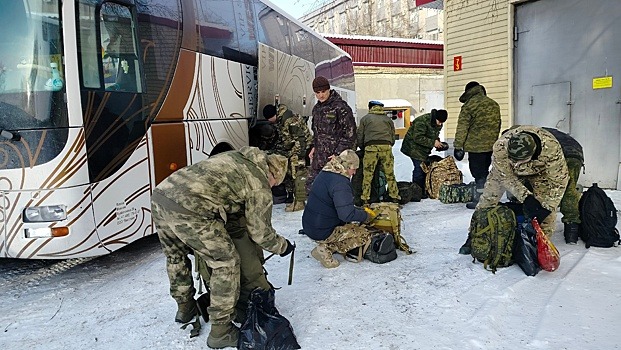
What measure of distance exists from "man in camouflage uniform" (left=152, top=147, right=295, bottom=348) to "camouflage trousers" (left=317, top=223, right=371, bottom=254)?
1.46 m

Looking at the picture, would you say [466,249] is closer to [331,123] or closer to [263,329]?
[331,123]

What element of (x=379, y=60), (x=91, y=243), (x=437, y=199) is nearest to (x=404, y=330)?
(x=91, y=243)

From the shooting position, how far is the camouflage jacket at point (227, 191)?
10.2 ft

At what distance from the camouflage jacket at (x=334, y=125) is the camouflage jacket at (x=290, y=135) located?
0.88 meters

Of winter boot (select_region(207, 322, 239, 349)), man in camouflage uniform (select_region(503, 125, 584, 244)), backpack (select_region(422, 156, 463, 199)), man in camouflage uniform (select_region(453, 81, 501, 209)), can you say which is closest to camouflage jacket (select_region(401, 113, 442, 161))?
backpack (select_region(422, 156, 463, 199))

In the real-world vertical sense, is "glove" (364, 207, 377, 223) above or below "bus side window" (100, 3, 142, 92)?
below

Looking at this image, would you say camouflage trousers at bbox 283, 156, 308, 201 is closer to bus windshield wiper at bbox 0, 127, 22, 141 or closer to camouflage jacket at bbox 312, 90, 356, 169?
camouflage jacket at bbox 312, 90, 356, 169

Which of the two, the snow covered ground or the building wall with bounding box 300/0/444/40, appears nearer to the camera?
the snow covered ground

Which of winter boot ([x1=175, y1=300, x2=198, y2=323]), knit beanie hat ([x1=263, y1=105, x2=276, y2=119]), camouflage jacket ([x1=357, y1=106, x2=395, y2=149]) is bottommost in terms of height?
winter boot ([x1=175, y1=300, x2=198, y2=323])

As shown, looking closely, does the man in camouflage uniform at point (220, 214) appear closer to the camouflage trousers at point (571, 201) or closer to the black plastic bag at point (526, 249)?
the black plastic bag at point (526, 249)

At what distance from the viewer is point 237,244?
3443 mm

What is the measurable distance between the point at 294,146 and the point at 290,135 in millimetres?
179

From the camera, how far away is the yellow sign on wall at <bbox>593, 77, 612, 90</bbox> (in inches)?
318

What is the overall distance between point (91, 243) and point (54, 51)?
5.73ft
